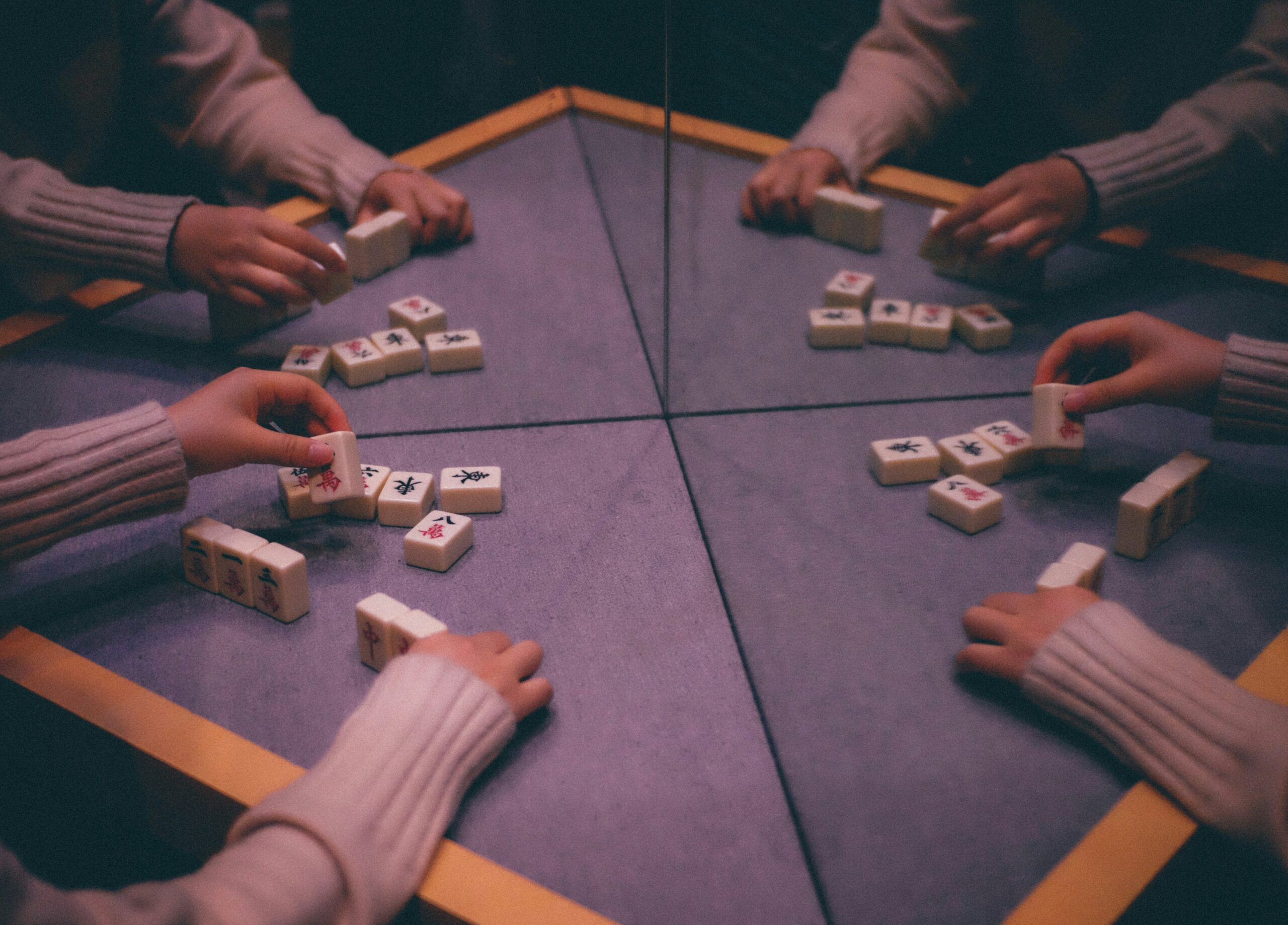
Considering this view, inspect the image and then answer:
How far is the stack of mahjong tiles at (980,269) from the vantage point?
5.12ft

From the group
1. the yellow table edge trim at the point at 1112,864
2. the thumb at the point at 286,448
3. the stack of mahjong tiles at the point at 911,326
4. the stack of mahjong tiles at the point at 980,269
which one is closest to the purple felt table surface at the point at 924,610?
the yellow table edge trim at the point at 1112,864

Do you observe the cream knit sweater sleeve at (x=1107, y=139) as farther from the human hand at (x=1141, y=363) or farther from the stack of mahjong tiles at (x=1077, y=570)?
the stack of mahjong tiles at (x=1077, y=570)

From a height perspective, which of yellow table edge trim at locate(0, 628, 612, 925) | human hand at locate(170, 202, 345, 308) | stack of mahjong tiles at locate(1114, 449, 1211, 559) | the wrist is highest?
the wrist

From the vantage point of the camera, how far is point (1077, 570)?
42.3 inches

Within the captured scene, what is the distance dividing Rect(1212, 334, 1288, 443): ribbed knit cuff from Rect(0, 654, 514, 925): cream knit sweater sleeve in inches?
37.9

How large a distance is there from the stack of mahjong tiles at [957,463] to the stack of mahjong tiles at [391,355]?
663 mm

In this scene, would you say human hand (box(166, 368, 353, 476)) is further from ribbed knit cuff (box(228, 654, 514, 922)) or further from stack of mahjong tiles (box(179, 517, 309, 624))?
ribbed knit cuff (box(228, 654, 514, 922))

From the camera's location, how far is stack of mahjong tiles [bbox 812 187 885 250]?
69.4 inches

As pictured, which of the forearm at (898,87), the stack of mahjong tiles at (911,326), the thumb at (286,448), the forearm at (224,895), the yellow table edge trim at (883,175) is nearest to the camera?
the forearm at (224,895)

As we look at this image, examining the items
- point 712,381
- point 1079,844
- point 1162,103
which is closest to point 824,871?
point 1079,844

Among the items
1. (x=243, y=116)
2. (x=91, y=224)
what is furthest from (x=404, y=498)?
(x=243, y=116)

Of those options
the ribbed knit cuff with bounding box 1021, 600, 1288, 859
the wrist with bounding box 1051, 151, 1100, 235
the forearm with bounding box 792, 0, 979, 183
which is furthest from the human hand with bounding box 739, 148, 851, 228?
the ribbed knit cuff with bounding box 1021, 600, 1288, 859

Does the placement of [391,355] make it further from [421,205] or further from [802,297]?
[802,297]

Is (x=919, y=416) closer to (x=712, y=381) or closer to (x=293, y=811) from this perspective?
(x=712, y=381)
